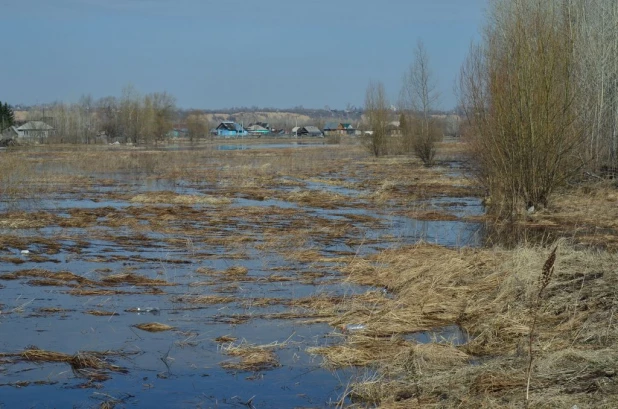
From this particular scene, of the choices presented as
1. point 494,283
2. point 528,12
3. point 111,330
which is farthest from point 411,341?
point 528,12

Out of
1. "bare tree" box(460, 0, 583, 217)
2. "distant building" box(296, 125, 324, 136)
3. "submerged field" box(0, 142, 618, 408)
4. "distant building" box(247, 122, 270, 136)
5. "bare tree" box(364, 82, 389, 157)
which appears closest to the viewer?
"submerged field" box(0, 142, 618, 408)

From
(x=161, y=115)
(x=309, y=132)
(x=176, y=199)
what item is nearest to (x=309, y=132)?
(x=309, y=132)

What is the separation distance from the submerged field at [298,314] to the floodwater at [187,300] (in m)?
0.03

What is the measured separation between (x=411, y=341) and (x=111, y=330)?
3692 millimetres

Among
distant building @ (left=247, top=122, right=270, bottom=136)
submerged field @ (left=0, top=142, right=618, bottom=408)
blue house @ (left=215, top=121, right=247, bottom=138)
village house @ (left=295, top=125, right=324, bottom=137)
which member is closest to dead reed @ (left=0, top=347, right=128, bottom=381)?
submerged field @ (left=0, top=142, right=618, bottom=408)

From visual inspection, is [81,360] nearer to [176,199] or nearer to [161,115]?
[176,199]

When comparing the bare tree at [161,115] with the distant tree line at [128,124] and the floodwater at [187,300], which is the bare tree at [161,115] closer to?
the distant tree line at [128,124]

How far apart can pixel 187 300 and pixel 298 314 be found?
182 centimetres

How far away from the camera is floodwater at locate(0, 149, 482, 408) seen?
7.02 m

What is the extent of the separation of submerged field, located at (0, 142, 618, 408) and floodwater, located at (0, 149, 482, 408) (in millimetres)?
33

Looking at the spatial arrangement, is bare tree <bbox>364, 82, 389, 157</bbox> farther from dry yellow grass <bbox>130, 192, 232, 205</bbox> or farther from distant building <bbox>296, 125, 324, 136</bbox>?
distant building <bbox>296, 125, 324, 136</bbox>

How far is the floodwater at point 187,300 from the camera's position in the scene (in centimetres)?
702

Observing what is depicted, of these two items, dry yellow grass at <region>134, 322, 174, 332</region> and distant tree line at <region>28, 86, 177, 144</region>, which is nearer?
dry yellow grass at <region>134, 322, 174, 332</region>

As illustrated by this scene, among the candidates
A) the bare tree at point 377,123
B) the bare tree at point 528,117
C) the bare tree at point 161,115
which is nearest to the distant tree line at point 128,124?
the bare tree at point 161,115
